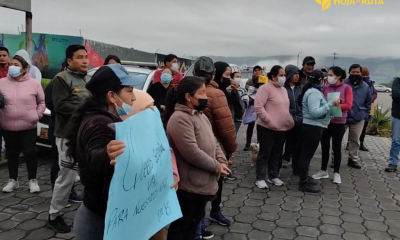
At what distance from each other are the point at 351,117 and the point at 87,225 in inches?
219

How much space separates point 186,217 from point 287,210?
2.14 meters

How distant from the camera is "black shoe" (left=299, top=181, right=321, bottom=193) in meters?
5.31

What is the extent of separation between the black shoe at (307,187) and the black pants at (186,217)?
288 centimetres

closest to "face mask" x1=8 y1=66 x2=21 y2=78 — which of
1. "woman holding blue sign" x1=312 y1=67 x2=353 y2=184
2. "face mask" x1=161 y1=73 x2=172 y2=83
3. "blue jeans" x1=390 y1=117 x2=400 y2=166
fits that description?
"face mask" x1=161 y1=73 x2=172 y2=83

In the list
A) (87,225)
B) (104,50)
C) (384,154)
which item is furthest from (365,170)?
(104,50)

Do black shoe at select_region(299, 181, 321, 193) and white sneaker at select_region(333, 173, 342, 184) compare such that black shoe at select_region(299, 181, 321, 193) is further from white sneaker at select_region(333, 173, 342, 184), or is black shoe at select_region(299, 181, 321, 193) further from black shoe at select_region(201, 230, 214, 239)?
black shoe at select_region(201, 230, 214, 239)

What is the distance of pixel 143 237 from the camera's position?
1.99m

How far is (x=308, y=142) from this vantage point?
207 inches

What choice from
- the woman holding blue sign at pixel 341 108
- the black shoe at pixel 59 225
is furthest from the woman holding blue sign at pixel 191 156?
the woman holding blue sign at pixel 341 108

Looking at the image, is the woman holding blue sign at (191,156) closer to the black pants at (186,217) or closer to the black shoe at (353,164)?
the black pants at (186,217)

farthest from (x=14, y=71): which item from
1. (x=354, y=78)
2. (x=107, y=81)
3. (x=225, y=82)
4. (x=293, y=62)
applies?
(x=293, y=62)

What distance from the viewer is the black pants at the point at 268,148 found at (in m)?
5.14

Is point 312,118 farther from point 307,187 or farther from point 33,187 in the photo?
point 33,187

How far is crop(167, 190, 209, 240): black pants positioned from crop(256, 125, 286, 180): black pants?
8.00ft
